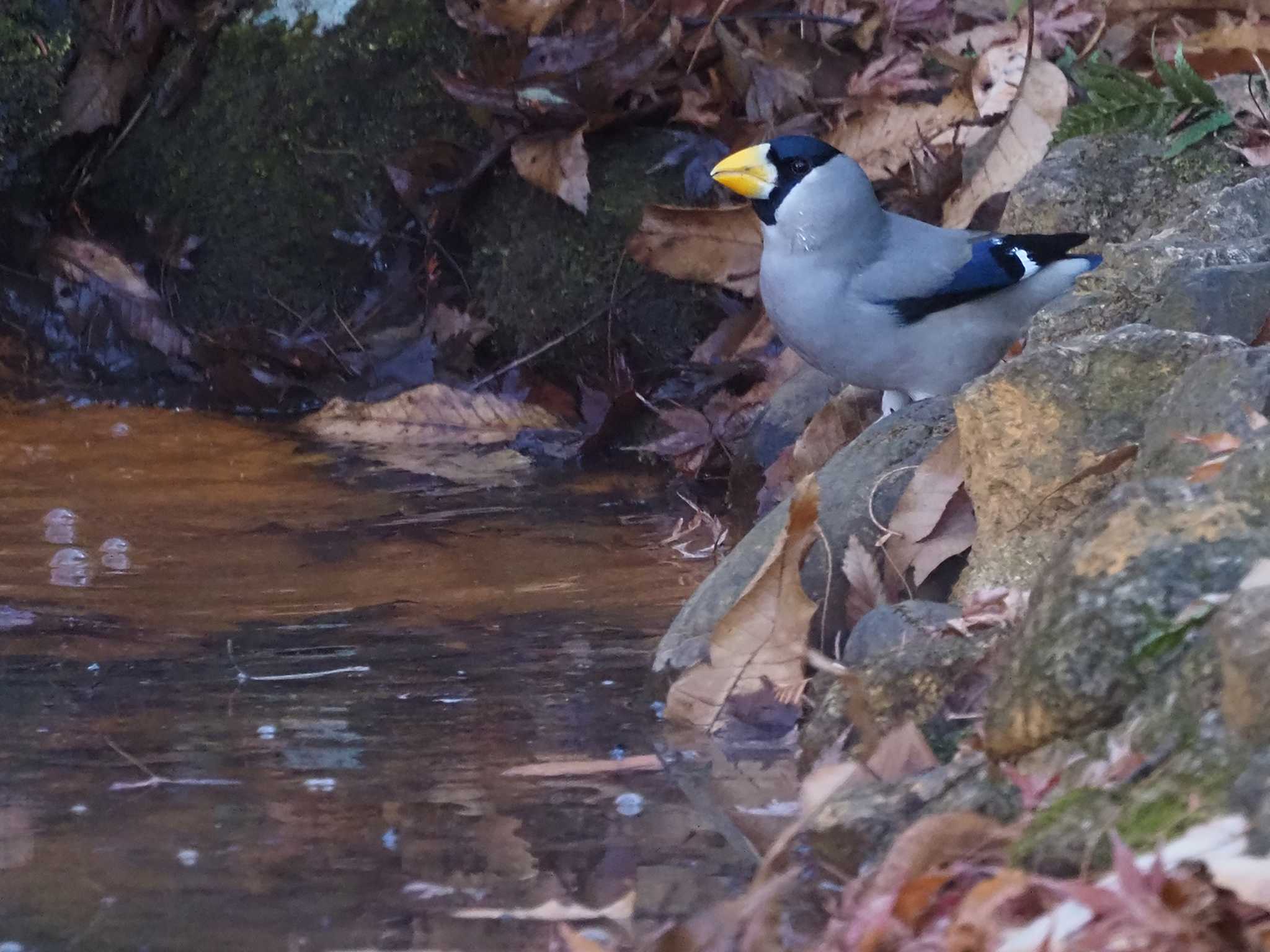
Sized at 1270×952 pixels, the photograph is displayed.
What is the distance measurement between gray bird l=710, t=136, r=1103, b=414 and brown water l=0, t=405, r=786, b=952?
621 mm

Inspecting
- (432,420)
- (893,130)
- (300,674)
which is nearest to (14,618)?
(300,674)

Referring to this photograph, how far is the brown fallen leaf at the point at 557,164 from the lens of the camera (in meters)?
4.95

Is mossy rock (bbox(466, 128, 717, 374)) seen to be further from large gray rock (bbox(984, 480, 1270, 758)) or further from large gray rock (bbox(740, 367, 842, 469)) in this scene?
large gray rock (bbox(984, 480, 1270, 758))

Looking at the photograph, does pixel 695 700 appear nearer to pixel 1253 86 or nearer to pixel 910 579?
pixel 910 579

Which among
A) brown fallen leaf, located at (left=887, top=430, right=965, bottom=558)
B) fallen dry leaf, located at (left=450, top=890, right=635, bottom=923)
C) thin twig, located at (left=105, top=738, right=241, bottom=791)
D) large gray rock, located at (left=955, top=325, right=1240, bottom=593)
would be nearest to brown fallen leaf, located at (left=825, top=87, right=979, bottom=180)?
brown fallen leaf, located at (left=887, top=430, right=965, bottom=558)

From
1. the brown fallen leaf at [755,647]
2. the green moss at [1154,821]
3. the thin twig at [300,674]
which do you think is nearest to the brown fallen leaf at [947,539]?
the brown fallen leaf at [755,647]

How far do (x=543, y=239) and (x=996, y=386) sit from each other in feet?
9.38

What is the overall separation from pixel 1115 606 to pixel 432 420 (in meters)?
3.28

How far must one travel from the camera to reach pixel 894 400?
12.8 feet

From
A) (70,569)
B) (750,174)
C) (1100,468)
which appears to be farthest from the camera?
(750,174)

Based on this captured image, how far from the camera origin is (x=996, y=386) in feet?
8.23

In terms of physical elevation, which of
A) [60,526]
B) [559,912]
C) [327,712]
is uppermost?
[559,912]

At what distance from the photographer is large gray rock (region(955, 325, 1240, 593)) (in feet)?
8.01

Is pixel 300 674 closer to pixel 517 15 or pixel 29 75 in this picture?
pixel 517 15
